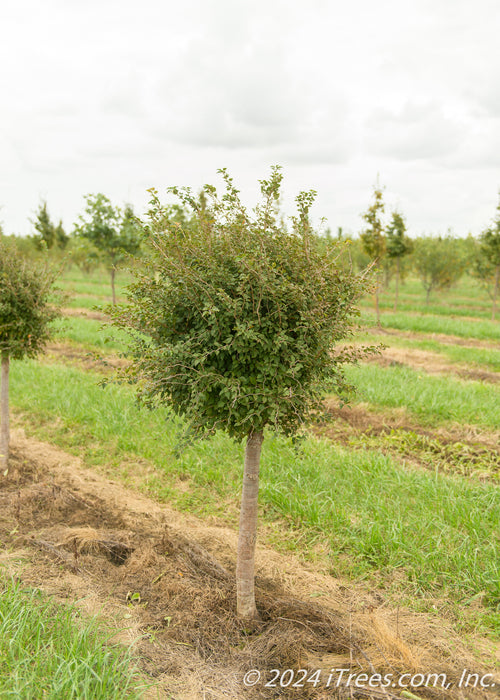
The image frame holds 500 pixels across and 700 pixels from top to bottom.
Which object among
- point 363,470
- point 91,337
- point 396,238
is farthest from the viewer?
point 396,238

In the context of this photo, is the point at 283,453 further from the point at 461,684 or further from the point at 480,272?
the point at 480,272

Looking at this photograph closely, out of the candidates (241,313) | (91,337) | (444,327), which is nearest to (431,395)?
(241,313)

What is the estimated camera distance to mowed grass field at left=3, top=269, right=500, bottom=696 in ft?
14.0

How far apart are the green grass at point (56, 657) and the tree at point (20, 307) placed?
11.2 ft

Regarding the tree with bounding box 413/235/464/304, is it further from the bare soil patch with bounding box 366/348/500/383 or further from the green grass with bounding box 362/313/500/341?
the bare soil patch with bounding box 366/348/500/383

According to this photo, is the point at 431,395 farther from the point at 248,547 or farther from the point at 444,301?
the point at 444,301

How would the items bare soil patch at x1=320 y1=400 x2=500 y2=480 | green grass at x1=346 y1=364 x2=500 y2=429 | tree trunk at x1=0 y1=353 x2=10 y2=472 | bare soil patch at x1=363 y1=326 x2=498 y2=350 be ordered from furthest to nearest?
bare soil patch at x1=363 y1=326 x2=498 y2=350, green grass at x1=346 y1=364 x2=500 y2=429, bare soil patch at x1=320 y1=400 x2=500 y2=480, tree trunk at x1=0 y1=353 x2=10 y2=472

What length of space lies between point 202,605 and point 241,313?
2.41 meters

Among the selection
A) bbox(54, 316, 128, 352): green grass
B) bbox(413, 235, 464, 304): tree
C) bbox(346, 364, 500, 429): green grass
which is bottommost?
bbox(346, 364, 500, 429): green grass

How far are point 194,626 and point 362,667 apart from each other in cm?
125

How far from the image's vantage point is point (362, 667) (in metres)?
3.19

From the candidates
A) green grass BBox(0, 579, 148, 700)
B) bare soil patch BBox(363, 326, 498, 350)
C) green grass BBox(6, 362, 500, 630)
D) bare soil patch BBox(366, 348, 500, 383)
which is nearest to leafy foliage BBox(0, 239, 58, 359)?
green grass BBox(6, 362, 500, 630)

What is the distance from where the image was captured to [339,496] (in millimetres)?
5504

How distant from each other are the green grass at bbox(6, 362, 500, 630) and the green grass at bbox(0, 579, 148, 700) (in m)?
1.29
